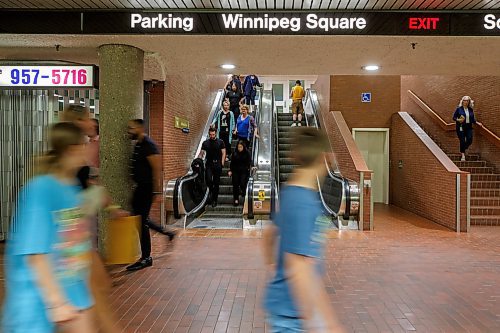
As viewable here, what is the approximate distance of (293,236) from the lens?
2.44 m

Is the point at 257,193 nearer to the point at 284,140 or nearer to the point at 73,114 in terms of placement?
the point at 284,140

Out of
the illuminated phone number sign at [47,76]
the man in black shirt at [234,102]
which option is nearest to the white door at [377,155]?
the man in black shirt at [234,102]

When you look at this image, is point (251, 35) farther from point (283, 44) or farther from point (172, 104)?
point (172, 104)

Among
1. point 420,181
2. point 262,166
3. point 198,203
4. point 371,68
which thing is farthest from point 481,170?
point 198,203

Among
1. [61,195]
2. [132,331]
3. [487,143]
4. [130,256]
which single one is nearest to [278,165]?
[487,143]

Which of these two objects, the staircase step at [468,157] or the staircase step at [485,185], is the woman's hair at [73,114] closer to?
the staircase step at [485,185]

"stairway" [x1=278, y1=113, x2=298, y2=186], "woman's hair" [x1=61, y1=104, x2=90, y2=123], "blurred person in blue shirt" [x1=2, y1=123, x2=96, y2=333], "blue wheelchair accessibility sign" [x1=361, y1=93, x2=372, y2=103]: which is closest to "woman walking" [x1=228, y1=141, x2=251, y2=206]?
"stairway" [x1=278, y1=113, x2=298, y2=186]

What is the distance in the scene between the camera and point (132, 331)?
13.5 feet

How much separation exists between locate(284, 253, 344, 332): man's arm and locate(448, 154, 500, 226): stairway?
9.01 metres

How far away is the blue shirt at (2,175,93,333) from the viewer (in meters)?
2.17

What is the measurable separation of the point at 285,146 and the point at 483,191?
17.6 feet

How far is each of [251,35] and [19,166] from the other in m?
4.32

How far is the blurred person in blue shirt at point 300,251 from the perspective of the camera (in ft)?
7.95

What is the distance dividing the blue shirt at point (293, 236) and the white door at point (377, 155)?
13.3 meters
